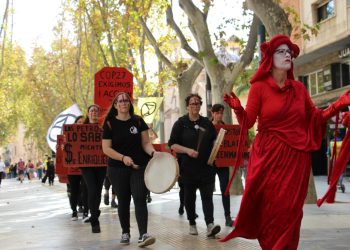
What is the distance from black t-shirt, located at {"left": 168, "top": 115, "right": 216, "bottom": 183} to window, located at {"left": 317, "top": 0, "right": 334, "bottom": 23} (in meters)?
21.3

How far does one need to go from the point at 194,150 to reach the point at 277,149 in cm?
361

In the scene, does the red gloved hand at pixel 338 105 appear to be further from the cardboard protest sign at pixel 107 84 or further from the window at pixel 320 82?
A: the window at pixel 320 82

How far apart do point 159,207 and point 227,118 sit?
15.4 feet

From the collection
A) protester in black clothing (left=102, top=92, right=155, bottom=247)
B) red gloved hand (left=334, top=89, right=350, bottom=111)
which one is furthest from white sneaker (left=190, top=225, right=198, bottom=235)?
red gloved hand (left=334, top=89, right=350, bottom=111)

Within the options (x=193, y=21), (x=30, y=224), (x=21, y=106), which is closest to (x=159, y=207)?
(x=30, y=224)

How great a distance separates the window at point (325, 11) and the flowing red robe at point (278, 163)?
24486 millimetres

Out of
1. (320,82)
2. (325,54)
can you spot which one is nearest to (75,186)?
(325,54)

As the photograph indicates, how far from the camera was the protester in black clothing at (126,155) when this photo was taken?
870 centimetres

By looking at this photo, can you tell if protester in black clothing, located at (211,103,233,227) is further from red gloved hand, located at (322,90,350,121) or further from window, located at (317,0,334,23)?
window, located at (317,0,334,23)

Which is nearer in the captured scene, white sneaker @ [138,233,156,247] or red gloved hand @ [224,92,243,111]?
red gloved hand @ [224,92,243,111]

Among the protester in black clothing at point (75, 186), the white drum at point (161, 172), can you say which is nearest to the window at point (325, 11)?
the protester in black clothing at point (75, 186)

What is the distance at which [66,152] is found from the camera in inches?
473

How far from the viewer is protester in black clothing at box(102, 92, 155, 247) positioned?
870cm

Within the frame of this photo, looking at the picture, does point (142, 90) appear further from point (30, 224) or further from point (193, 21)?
point (30, 224)
